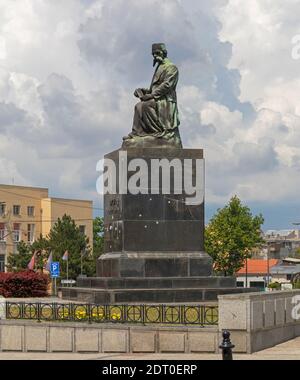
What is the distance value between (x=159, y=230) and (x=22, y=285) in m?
8.67

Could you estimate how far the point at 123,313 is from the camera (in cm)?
2019

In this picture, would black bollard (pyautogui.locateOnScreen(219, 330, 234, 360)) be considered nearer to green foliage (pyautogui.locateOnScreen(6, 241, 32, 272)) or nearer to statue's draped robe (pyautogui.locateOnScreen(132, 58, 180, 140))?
statue's draped robe (pyautogui.locateOnScreen(132, 58, 180, 140))

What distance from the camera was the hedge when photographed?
32.2 metres

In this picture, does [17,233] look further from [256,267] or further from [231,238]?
[256,267]

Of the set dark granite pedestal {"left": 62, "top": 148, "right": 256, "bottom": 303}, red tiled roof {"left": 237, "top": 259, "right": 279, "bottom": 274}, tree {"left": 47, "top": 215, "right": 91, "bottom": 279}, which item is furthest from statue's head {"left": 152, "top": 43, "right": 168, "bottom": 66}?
red tiled roof {"left": 237, "top": 259, "right": 279, "bottom": 274}

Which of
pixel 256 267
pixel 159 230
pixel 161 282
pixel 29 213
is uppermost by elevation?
pixel 29 213

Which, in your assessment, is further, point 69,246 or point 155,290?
point 69,246

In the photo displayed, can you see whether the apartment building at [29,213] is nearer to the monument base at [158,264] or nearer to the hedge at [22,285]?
the hedge at [22,285]

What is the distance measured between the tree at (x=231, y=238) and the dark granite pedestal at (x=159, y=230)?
68159mm

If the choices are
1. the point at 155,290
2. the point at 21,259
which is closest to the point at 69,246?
the point at 21,259

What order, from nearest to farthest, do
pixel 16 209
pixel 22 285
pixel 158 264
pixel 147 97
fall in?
pixel 158 264, pixel 147 97, pixel 22 285, pixel 16 209
